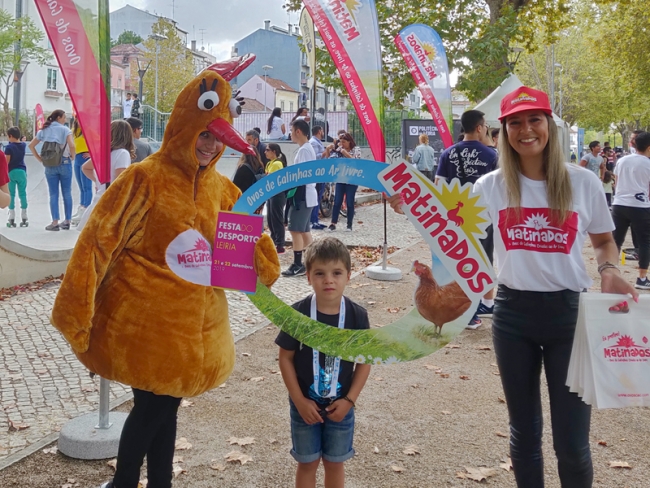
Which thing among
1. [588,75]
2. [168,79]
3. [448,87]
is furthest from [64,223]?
[588,75]

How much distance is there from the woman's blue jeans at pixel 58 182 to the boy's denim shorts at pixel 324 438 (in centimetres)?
897

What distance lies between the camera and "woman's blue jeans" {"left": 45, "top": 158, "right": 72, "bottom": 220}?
10.2m

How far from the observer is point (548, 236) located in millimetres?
2486

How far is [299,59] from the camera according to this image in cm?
6769

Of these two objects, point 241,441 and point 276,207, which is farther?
point 276,207

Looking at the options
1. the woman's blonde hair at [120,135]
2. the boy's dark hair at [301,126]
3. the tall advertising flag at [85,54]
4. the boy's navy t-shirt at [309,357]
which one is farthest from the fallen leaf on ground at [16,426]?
the boy's dark hair at [301,126]

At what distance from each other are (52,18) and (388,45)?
15.3 meters

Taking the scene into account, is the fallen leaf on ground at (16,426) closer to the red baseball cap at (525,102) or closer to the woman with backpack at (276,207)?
the red baseball cap at (525,102)

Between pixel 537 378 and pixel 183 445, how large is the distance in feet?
6.85

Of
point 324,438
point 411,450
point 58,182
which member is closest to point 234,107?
point 324,438

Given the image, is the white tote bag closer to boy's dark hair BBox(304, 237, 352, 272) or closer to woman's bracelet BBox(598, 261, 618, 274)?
woman's bracelet BBox(598, 261, 618, 274)

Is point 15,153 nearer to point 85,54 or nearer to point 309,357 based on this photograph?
point 85,54

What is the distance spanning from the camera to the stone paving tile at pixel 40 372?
150 inches

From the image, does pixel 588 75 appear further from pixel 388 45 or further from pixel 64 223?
pixel 64 223
